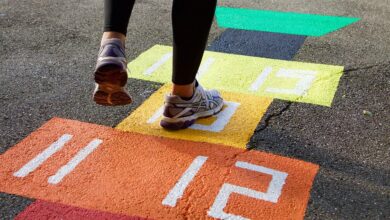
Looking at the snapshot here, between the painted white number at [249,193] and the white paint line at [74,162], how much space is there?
2.04 feet

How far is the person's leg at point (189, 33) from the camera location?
6.71 ft

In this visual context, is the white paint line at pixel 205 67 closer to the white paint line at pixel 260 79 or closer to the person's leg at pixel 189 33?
the white paint line at pixel 260 79

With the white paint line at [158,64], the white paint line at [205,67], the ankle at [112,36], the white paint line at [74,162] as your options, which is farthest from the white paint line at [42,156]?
the white paint line at [205,67]

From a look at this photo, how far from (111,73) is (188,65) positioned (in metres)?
0.40

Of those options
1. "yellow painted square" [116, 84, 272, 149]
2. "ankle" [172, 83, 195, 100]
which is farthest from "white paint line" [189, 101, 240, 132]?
"ankle" [172, 83, 195, 100]

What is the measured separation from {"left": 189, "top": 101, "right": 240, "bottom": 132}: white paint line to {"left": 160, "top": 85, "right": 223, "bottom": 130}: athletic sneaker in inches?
1.5

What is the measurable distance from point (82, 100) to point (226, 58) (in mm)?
1069

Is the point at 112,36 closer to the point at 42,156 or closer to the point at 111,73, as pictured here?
the point at 111,73

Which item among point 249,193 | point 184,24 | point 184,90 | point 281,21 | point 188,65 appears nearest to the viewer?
point 249,193

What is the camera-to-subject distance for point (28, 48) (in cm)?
346

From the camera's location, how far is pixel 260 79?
2.95 meters

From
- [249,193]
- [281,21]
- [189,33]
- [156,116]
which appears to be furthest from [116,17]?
[281,21]

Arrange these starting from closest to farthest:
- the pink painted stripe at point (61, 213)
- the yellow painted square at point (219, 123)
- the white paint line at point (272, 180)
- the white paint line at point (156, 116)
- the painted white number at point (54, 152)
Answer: the pink painted stripe at point (61, 213) → the white paint line at point (272, 180) → the painted white number at point (54, 152) → the yellow painted square at point (219, 123) → the white paint line at point (156, 116)

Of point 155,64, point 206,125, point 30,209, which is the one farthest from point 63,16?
point 30,209
